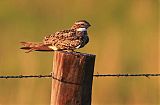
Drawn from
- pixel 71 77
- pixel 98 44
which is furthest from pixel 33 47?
pixel 98 44

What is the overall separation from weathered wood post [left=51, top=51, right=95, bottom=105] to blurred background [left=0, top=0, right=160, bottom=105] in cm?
509

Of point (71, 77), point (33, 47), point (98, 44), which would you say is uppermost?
point (98, 44)

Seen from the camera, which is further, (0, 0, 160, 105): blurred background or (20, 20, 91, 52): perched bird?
(0, 0, 160, 105): blurred background

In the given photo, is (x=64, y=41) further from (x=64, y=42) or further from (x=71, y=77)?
(x=71, y=77)

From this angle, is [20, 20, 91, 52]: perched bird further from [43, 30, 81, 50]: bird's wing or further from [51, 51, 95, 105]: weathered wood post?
[51, 51, 95, 105]: weathered wood post

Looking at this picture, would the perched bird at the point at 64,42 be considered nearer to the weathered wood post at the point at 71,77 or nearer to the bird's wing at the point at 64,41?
the bird's wing at the point at 64,41

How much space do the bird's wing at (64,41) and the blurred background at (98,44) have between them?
10.9 ft

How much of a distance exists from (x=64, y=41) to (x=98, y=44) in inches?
186

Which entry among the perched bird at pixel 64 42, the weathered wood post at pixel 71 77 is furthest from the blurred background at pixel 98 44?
the weathered wood post at pixel 71 77

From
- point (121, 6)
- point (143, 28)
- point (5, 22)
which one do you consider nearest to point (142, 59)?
point (143, 28)

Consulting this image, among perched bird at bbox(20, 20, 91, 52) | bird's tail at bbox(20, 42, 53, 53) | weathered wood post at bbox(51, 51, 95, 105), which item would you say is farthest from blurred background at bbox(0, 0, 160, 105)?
weathered wood post at bbox(51, 51, 95, 105)

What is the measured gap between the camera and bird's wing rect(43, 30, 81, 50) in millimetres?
6878

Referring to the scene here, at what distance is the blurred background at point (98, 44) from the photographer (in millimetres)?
10562

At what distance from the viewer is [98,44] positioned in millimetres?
11562
